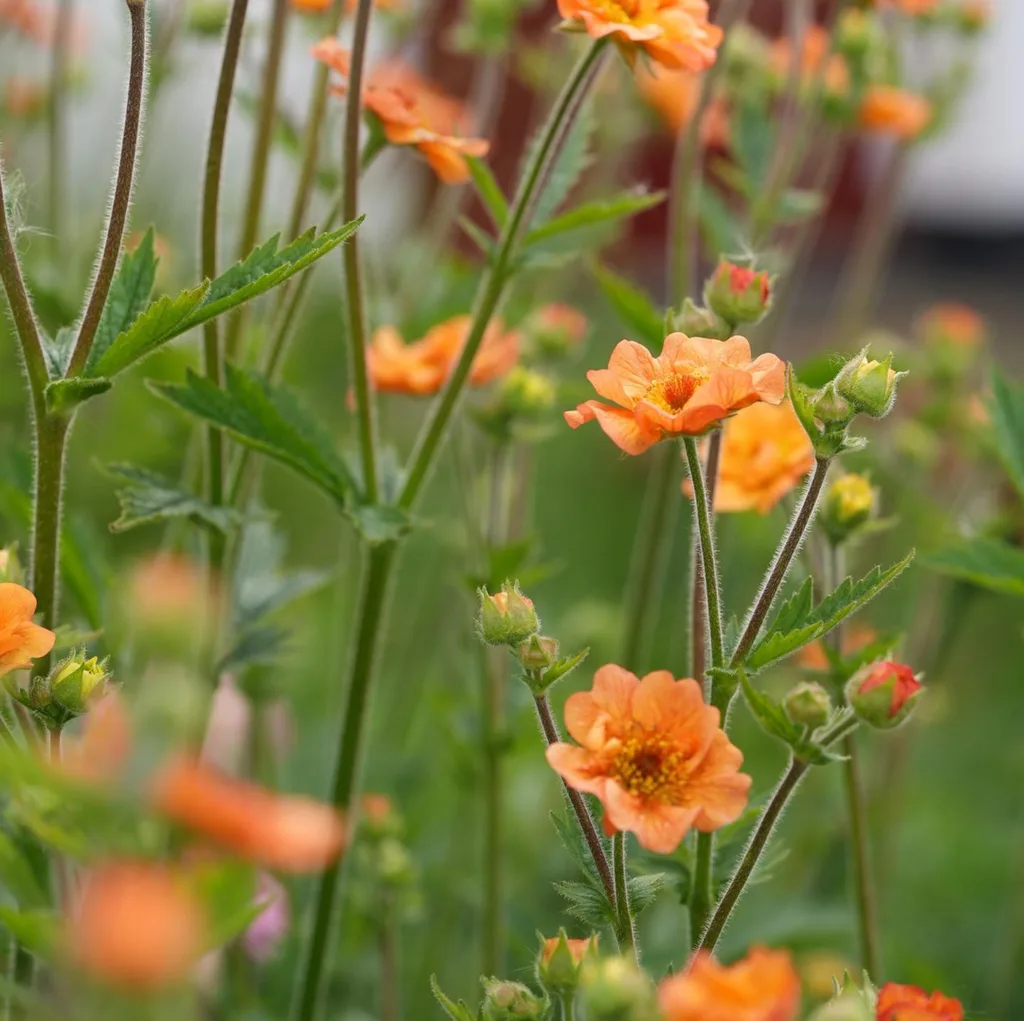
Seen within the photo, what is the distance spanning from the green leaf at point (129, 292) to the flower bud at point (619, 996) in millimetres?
419

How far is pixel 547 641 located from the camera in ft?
2.15

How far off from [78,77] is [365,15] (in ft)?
3.26

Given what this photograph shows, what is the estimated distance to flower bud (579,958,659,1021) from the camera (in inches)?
19.2

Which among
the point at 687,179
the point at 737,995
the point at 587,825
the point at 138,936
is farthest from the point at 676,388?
the point at 687,179

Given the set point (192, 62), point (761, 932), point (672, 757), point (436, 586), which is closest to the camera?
point (672, 757)

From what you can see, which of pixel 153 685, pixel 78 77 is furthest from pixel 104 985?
pixel 78 77

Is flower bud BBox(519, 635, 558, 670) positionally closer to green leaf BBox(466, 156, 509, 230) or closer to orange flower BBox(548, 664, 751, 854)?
orange flower BBox(548, 664, 751, 854)

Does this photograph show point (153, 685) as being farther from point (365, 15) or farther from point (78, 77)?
point (78, 77)

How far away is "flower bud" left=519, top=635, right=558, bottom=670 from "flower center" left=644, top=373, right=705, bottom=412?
13cm

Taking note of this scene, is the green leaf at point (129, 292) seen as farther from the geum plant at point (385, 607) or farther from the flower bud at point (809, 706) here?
the flower bud at point (809, 706)

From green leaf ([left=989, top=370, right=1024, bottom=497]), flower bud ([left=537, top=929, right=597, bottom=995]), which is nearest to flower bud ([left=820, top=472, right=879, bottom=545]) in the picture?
green leaf ([left=989, top=370, right=1024, bottom=497])

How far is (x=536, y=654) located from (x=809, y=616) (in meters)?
0.13

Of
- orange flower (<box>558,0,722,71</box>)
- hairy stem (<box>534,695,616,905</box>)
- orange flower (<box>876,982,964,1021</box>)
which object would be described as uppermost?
orange flower (<box>558,0,722,71</box>)

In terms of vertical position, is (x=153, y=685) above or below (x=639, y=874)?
above
